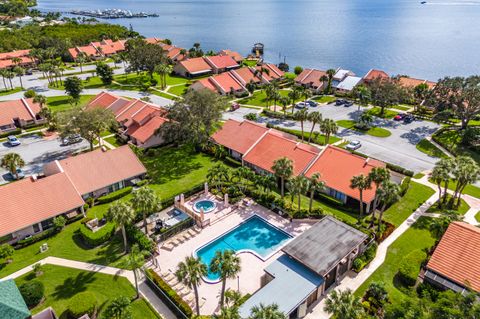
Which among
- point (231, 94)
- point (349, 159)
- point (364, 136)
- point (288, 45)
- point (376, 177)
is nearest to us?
point (376, 177)

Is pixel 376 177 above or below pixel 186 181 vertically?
above

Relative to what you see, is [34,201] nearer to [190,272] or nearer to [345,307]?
[190,272]

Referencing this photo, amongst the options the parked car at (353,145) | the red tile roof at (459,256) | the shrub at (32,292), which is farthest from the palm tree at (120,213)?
the parked car at (353,145)

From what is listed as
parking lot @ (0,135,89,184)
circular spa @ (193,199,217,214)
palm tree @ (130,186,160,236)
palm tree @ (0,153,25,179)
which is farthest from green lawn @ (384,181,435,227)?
parking lot @ (0,135,89,184)

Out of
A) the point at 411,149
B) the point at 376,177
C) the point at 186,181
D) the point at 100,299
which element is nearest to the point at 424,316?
the point at 376,177

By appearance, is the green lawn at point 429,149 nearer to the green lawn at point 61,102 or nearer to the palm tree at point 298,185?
the palm tree at point 298,185

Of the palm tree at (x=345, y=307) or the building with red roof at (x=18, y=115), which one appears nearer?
the palm tree at (x=345, y=307)

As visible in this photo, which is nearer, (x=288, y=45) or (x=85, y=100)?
(x=85, y=100)

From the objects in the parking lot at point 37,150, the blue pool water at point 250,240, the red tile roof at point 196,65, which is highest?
the red tile roof at point 196,65

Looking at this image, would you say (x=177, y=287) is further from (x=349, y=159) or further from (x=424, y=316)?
(x=349, y=159)
